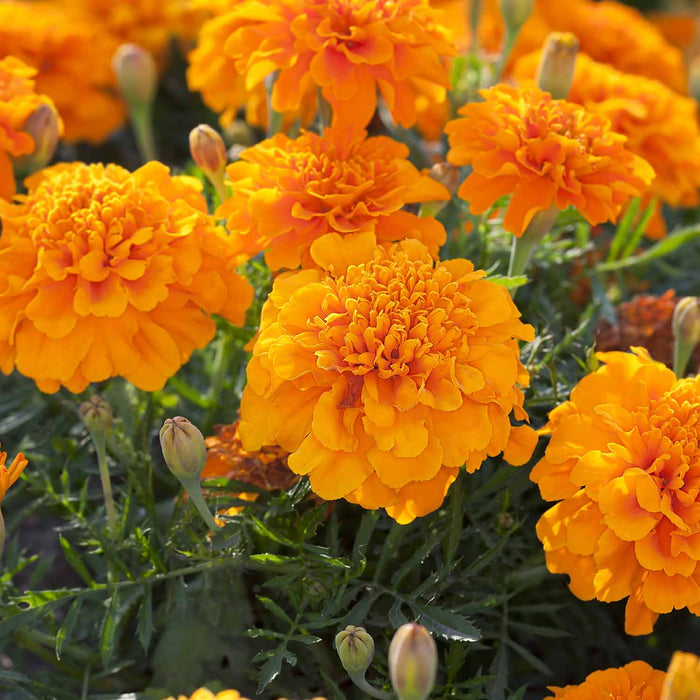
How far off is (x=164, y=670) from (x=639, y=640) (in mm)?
626

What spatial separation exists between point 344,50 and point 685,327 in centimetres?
48

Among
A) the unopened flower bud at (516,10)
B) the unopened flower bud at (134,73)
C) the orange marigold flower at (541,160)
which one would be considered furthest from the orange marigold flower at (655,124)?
the unopened flower bud at (134,73)

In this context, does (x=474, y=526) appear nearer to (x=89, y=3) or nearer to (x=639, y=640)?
(x=639, y=640)

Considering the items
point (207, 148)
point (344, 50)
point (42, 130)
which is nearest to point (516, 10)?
point (344, 50)

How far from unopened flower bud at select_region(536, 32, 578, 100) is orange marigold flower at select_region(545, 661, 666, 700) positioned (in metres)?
0.68

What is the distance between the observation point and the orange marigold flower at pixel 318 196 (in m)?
0.96

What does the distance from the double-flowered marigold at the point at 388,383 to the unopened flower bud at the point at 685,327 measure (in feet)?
0.80

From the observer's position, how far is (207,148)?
107 cm

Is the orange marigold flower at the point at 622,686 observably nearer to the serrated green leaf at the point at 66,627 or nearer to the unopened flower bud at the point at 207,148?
the serrated green leaf at the point at 66,627

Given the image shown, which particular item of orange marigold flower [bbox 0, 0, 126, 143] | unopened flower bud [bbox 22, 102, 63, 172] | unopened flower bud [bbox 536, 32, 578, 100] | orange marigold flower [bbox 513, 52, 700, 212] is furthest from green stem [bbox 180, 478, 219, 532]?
orange marigold flower [bbox 0, 0, 126, 143]

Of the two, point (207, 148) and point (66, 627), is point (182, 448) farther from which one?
point (207, 148)

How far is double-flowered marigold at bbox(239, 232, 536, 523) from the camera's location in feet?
2.64

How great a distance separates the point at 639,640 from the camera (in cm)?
124

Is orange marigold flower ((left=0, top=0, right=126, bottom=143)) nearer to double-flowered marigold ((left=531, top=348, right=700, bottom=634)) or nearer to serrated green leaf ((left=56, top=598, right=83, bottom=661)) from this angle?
serrated green leaf ((left=56, top=598, right=83, bottom=661))
